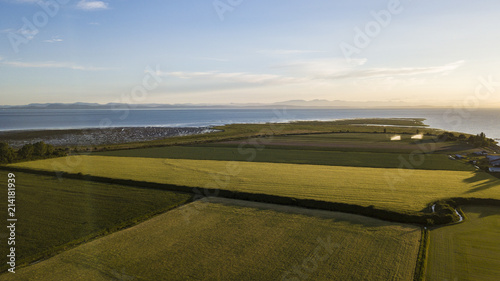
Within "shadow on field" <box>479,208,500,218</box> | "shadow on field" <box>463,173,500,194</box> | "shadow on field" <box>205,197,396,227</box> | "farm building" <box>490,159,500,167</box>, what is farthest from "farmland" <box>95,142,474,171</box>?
"shadow on field" <box>205,197,396,227</box>

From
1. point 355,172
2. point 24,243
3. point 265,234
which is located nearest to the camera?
point 24,243

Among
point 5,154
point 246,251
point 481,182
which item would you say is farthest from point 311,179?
point 5,154

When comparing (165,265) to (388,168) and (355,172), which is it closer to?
(355,172)

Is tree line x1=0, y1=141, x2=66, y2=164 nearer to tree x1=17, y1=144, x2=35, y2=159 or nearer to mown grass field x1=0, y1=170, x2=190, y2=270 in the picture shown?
tree x1=17, y1=144, x2=35, y2=159

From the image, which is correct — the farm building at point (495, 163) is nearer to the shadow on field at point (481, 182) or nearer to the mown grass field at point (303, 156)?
the mown grass field at point (303, 156)

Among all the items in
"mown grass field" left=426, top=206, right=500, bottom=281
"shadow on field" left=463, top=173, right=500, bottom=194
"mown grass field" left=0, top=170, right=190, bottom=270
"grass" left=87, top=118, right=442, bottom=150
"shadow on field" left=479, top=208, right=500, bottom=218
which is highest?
"grass" left=87, top=118, right=442, bottom=150

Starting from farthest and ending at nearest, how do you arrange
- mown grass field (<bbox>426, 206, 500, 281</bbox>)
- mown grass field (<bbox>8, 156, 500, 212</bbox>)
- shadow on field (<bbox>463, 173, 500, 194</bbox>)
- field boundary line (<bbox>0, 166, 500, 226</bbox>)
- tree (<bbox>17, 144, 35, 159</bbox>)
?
tree (<bbox>17, 144, 35, 159</bbox>) < shadow on field (<bbox>463, 173, 500, 194</bbox>) < mown grass field (<bbox>8, 156, 500, 212</bbox>) < field boundary line (<bbox>0, 166, 500, 226</bbox>) < mown grass field (<bbox>426, 206, 500, 281</bbox>)

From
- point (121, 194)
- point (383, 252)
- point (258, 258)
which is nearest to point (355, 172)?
point (383, 252)
